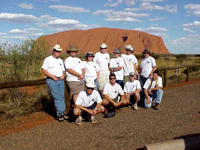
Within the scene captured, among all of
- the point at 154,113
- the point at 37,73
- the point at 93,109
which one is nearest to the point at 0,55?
the point at 37,73

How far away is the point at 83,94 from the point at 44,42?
2908 millimetres

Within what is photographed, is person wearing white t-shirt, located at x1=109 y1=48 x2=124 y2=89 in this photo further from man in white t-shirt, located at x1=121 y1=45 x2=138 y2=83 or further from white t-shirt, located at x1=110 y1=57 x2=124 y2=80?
man in white t-shirt, located at x1=121 y1=45 x2=138 y2=83

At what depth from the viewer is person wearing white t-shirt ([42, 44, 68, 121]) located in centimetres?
518

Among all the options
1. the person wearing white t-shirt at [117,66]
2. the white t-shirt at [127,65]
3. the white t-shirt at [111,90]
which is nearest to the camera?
the white t-shirt at [111,90]

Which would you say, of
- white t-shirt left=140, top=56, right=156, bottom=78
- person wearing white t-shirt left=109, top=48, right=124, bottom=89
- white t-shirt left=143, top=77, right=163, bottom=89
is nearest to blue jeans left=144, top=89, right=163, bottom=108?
white t-shirt left=143, top=77, right=163, bottom=89

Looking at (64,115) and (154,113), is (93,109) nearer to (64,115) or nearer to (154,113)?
(64,115)

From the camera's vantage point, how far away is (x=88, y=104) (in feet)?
17.4

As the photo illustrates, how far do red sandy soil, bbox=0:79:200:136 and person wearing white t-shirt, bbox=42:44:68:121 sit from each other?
0.54m

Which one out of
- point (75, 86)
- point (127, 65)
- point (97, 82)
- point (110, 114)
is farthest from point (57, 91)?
point (127, 65)

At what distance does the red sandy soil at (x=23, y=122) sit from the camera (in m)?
4.95

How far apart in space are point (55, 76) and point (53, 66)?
0.24m

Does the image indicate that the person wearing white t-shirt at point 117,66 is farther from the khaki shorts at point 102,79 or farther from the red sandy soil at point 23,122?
the red sandy soil at point 23,122

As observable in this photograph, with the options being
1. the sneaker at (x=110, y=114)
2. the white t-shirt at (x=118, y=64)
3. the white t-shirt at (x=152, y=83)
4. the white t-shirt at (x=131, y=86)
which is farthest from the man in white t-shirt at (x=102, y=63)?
the white t-shirt at (x=152, y=83)

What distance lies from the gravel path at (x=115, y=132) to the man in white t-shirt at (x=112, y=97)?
0.24 m
